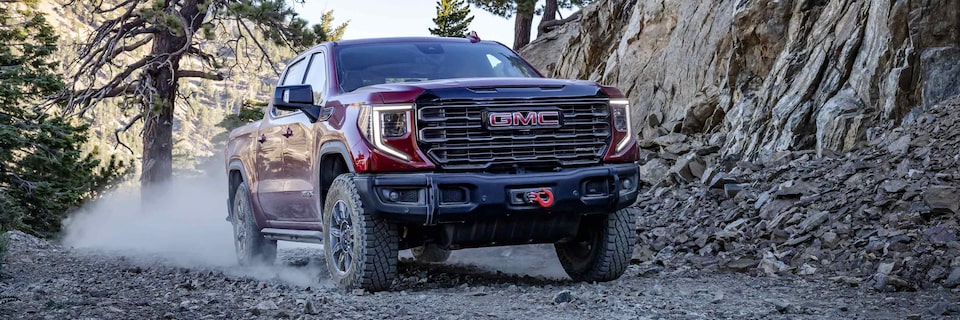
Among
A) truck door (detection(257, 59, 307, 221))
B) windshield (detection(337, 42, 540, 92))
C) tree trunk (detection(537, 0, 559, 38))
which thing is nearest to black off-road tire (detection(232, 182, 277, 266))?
truck door (detection(257, 59, 307, 221))

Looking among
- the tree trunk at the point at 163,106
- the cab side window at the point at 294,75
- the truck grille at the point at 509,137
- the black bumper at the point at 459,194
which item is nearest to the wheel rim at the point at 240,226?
the cab side window at the point at 294,75

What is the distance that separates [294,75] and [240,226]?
6.79ft

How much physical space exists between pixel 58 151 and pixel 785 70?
21595 millimetres

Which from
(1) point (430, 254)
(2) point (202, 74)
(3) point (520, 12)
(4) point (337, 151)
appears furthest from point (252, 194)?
(3) point (520, 12)

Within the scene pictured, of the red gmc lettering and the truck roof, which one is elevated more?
the truck roof

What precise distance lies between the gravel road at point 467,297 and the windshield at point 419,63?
158 centimetres

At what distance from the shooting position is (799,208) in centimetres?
912

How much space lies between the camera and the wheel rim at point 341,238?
684cm

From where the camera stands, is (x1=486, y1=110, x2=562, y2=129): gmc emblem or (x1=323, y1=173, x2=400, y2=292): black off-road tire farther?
(x1=323, y1=173, x2=400, y2=292): black off-road tire

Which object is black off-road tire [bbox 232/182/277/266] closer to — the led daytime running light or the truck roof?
the truck roof

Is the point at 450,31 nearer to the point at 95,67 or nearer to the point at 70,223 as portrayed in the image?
the point at 70,223

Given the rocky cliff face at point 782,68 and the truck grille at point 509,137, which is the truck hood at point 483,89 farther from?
the rocky cliff face at point 782,68

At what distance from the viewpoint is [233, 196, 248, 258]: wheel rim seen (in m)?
9.93

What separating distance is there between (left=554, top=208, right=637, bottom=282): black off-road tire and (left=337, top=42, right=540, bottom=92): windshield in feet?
4.57
